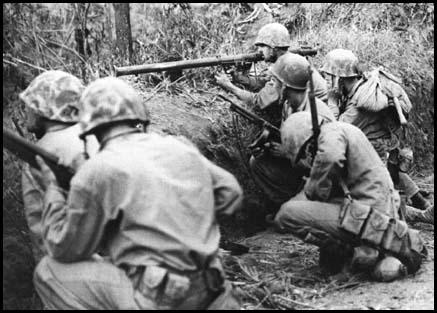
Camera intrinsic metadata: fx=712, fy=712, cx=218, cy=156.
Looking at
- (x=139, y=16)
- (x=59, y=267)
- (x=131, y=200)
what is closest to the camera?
(x=131, y=200)

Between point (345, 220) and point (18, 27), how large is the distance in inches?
129

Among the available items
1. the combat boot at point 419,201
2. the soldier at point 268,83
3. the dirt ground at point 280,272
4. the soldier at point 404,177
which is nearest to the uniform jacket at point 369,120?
the soldier at point 268,83

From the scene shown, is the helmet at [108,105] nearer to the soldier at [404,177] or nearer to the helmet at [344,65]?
the helmet at [344,65]

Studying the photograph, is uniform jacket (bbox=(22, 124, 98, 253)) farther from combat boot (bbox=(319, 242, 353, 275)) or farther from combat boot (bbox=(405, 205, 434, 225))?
combat boot (bbox=(405, 205, 434, 225))

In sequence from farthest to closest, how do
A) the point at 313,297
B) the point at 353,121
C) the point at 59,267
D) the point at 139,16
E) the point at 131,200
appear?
1. the point at 139,16
2. the point at 353,121
3. the point at 313,297
4. the point at 59,267
5. the point at 131,200

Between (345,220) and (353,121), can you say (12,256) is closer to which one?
(345,220)

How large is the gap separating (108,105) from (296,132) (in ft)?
8.04

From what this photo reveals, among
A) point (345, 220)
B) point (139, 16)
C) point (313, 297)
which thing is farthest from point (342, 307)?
point (139, 16)

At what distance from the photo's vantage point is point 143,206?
12.5 ft

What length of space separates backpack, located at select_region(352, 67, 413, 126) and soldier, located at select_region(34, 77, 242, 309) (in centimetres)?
375

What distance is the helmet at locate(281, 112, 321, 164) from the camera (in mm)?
6098

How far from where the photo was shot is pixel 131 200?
382 centimetres

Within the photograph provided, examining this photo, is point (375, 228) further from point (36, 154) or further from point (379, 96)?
point (36, 154)

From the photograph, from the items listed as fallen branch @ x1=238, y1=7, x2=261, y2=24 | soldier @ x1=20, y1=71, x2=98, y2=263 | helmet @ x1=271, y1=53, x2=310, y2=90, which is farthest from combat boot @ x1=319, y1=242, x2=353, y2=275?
fallen branch @ x1=238, y1=7, x2=261, y2=24
